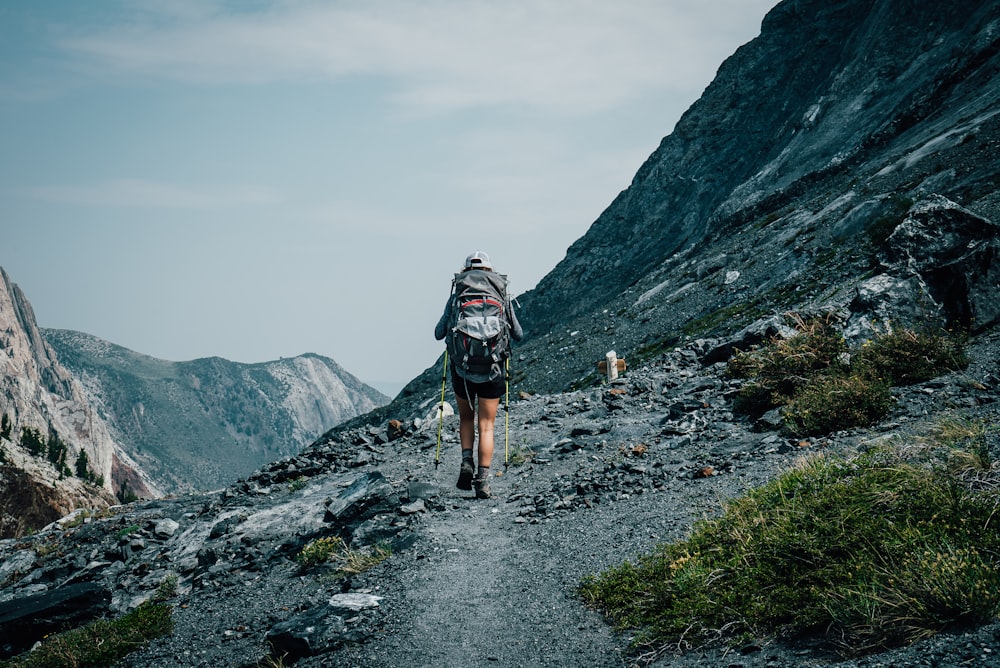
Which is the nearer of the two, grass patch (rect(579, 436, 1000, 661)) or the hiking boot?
grass patch (rect(579, 436, 1000, 661))

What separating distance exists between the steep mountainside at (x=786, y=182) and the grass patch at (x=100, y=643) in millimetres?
13791

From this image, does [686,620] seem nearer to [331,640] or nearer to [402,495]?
[331,640]

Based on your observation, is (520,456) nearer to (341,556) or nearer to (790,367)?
(341,556)

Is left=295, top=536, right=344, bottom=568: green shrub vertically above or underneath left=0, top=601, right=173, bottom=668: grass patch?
above


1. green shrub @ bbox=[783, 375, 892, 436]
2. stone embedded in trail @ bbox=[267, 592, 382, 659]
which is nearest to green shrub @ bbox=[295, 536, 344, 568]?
stone embedded in trail @ bbox=[267, 592, 382, 659]

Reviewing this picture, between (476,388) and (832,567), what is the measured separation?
526cm

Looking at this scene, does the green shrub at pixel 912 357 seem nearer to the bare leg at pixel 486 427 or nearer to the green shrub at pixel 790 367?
the green shrub at pixel 790 367

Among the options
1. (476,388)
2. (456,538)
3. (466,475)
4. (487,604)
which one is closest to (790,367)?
(476,388)

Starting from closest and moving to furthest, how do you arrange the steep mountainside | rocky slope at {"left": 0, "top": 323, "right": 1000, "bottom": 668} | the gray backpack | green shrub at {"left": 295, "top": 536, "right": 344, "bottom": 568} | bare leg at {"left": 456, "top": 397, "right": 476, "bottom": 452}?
1. rocky slope at {"left": 0, "top": 323, "right": 1000, "bottom": 668}
2. green shrub at {"left": 295, "top": 536, "right": 344, "bottom": 568}
3. the gray backpack
4. bare leg at {"left": 456, "top": 397, "right": 476, "bottom": 452}
5. the steep mountainside

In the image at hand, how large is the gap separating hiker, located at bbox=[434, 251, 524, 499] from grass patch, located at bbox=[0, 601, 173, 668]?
13.7 feet

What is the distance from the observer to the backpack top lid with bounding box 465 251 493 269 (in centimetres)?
937

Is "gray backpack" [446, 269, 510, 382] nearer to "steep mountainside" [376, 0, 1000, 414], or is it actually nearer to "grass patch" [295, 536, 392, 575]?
"grass patch" [295, 536, 392, 575]

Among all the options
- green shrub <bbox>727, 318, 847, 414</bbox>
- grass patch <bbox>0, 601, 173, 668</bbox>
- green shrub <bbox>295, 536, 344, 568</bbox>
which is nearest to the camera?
grass patch <bbox>0, 601, 173, 668</bbox>

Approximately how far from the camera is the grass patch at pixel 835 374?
9.18 meters
